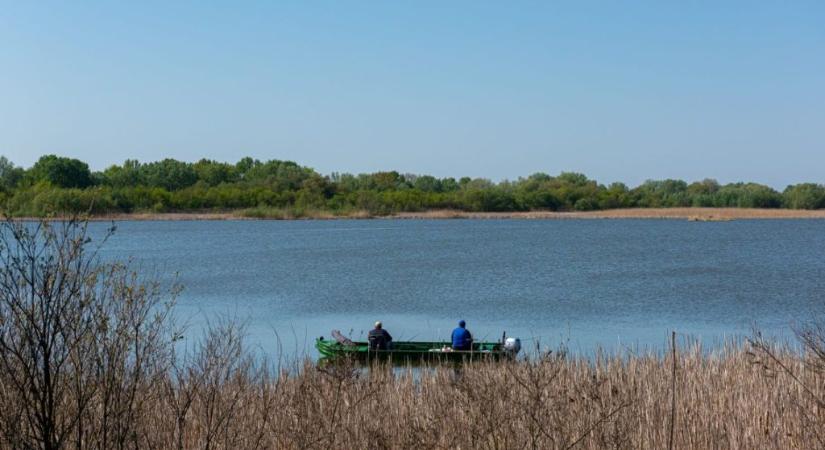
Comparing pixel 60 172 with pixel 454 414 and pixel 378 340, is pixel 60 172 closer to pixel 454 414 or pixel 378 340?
pixel 378 340

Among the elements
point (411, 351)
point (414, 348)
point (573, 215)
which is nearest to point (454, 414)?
point (411, 351)

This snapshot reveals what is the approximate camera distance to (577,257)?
5709 cm

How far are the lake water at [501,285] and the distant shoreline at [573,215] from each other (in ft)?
132

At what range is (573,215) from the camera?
126250mm

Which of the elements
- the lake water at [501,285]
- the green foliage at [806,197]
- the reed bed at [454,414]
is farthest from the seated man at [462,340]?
the green foliage at [806,197]

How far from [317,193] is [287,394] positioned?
11443 cm

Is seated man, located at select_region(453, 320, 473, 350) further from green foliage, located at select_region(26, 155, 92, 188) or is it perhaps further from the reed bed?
green foliage, located at select_region(26, 155, 92, 188)

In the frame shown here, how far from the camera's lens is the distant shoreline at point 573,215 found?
120m

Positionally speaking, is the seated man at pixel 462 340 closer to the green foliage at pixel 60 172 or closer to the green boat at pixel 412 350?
the green boat at pixel 412 350

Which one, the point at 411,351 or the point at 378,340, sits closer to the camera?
the point at 411,351

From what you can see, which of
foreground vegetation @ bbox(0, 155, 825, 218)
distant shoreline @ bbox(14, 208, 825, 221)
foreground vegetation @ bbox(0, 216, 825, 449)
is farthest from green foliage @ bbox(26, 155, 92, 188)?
foreground vegetation @ bbox(0, 216, 825, 449)

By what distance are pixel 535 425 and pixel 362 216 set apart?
380 ft

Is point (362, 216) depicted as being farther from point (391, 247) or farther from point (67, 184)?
point (391, 247)

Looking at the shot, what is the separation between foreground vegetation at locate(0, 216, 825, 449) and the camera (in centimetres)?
702
